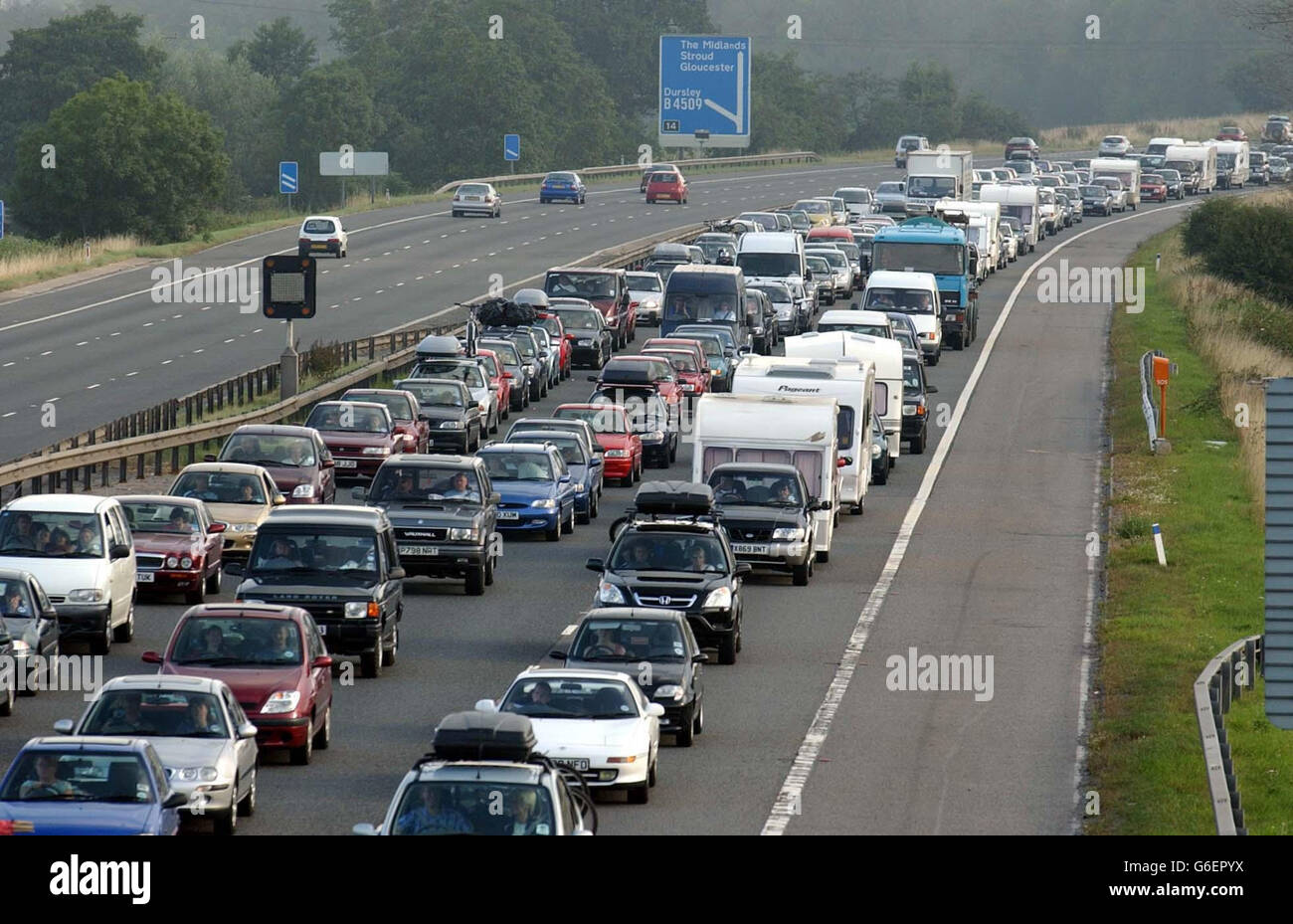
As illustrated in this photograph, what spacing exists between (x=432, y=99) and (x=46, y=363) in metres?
92.9

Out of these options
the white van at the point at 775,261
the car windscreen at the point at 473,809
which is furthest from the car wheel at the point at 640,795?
the white van at the point at 775,261

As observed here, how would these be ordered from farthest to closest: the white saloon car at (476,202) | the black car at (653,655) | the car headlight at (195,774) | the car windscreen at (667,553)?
the white saloon car at (476,202) → the car windscreen at (667,553) → the black car at (653,655) → the car headlight at (195,774)

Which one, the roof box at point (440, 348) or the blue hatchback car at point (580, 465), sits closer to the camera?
the blue hatchback car at point (580, 465)

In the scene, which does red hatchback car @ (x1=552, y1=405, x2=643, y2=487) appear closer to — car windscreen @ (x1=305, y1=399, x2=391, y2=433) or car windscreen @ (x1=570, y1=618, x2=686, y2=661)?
car windscreen @ (x1=305, y1=399, x2=391, y2=433)

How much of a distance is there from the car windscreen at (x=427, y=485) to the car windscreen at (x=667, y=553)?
3.99 meters

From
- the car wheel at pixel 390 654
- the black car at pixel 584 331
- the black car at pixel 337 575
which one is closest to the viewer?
the black car at pixel 337 575

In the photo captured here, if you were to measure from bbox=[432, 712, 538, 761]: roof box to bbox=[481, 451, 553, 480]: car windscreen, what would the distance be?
19021mm

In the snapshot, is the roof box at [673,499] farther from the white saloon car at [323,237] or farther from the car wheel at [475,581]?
the white saloon car at [323,237]

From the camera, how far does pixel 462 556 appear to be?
3189 centimetres

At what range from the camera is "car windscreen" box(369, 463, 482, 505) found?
106 feet

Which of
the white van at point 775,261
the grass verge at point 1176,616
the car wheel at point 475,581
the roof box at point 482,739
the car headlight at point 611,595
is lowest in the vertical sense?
the grass verge at point 1176,616

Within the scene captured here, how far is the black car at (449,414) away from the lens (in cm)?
4444

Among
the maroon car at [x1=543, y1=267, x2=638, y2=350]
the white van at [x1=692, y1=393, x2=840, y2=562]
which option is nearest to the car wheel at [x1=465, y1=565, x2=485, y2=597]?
the white van at [x1=692, y1=393, x2=840, y2=562]

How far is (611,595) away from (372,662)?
3.27 metres
